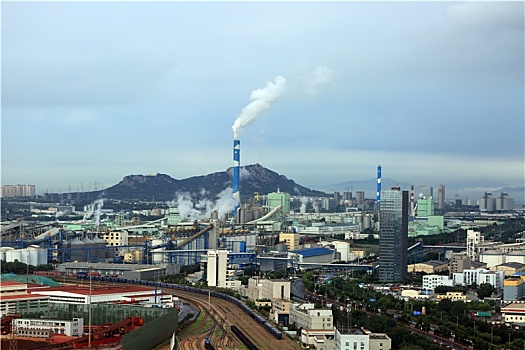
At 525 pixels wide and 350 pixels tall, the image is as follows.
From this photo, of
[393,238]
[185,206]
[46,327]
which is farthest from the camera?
[185,206]

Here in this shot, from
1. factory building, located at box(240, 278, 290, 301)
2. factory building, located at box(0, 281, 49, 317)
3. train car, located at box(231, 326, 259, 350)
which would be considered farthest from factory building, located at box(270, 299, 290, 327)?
factory building, located at box(0, 281, 49, 317)

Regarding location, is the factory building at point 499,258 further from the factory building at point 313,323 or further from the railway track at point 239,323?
the factory building at point 313,323

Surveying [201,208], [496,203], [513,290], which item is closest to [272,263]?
[513,290]

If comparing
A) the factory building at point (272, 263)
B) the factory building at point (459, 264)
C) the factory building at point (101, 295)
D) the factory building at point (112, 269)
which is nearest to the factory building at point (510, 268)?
the factory building at point (459, 264)

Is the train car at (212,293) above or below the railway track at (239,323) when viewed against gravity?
above

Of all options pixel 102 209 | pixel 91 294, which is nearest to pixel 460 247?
pixel 91 294

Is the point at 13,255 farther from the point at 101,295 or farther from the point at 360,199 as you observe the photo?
the point at 360,199
